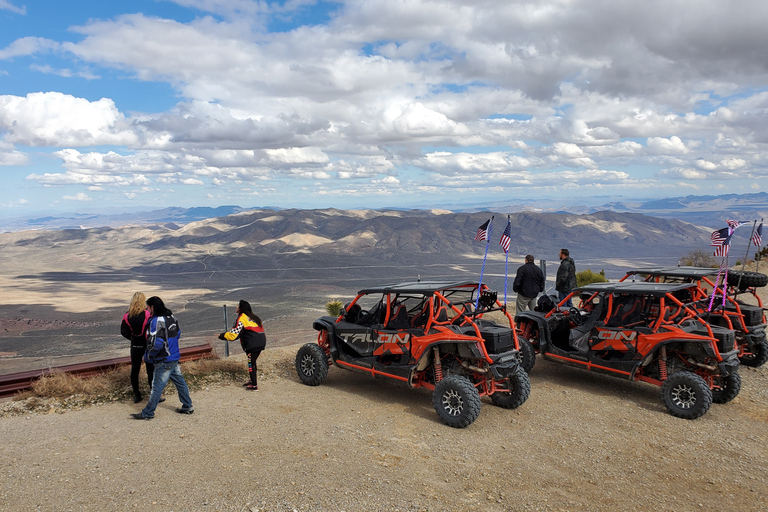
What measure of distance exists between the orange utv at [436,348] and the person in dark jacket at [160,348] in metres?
2.61

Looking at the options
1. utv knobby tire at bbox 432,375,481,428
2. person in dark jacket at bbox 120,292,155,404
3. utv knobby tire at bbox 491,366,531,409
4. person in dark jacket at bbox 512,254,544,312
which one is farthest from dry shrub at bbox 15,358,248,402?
person in dark jacket at bbox 512,254,544,312

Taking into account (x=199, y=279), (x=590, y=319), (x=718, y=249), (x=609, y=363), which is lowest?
(x=199, y=279)

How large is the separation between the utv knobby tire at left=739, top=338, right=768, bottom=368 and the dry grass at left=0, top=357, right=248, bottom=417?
9.80 metres

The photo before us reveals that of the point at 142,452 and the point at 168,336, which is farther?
the point at 168,336

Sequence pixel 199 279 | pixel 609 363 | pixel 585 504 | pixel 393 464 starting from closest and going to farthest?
pixel 585 504
pixel 393 464
pixel 609 363
pixel 199 279

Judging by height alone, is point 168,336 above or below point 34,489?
above

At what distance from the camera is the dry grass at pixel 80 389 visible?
25.3 ft

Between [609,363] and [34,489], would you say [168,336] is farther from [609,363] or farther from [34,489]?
[609,363]

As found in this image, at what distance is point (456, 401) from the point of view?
7145 mm

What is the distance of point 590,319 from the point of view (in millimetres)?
9336

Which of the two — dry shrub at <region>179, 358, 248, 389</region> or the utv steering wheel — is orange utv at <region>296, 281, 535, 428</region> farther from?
the utv steering wheel

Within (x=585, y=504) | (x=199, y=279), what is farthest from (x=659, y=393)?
(x=199, y=279)

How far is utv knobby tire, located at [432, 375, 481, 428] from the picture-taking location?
700 cm

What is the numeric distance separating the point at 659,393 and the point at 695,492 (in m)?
3.69
